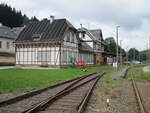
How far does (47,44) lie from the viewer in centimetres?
4062

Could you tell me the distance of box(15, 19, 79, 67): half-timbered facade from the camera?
40.1 meters

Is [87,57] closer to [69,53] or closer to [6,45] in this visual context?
[69,53]

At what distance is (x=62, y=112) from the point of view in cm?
834

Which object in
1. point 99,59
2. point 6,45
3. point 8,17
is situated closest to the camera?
point 6,45

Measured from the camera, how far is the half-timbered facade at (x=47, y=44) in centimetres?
4006

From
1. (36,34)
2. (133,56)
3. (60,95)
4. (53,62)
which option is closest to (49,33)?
(36,34)

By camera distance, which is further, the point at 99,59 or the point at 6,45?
the point at 99,59

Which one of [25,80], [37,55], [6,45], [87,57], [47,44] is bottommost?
[25,80]

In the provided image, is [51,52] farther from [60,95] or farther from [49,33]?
[60,95]

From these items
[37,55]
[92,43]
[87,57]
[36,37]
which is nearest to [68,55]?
[37,55]

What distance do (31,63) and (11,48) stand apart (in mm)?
13269

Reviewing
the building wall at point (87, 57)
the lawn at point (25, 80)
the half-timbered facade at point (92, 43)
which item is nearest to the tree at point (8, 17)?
the half-timbered facade at point (92, 43)

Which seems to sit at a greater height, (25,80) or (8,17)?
(8,17)

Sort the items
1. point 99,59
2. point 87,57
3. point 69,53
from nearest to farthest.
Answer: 1. point 69,53
2. point 87,57
3. point 99,59
